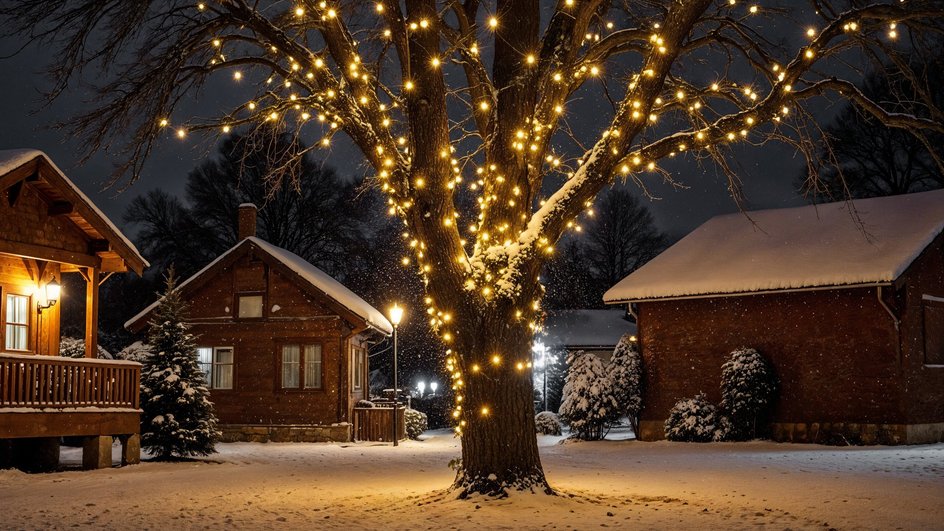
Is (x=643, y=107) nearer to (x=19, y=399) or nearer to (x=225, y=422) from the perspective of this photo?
(x=19, y=399)

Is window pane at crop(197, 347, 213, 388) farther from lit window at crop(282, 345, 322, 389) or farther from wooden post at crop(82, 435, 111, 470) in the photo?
wooden post at crop(82, 435, 111, 470)

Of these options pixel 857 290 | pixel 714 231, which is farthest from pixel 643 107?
pixel 714 231

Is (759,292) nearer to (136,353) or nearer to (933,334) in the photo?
(933,334)

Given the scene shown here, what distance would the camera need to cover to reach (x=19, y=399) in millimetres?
14859

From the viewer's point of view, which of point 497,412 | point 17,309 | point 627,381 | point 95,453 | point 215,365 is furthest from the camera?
point 215,365

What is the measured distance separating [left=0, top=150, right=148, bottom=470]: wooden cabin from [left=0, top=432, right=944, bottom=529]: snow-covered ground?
2.87ft

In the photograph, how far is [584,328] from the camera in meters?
48.2

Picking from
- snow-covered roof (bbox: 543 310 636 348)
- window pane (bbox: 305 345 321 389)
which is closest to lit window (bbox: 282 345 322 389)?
window pane (bbox: 305 345 321 389)

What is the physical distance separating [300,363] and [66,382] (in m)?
10.9

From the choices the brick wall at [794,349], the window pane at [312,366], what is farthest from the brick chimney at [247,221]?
A: the brick wall at [794,349]

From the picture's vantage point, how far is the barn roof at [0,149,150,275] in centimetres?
1556

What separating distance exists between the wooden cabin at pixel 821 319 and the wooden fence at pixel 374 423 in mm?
7356

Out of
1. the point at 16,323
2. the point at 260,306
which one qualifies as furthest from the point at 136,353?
the point at 260,306

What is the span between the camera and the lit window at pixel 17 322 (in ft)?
57.6
